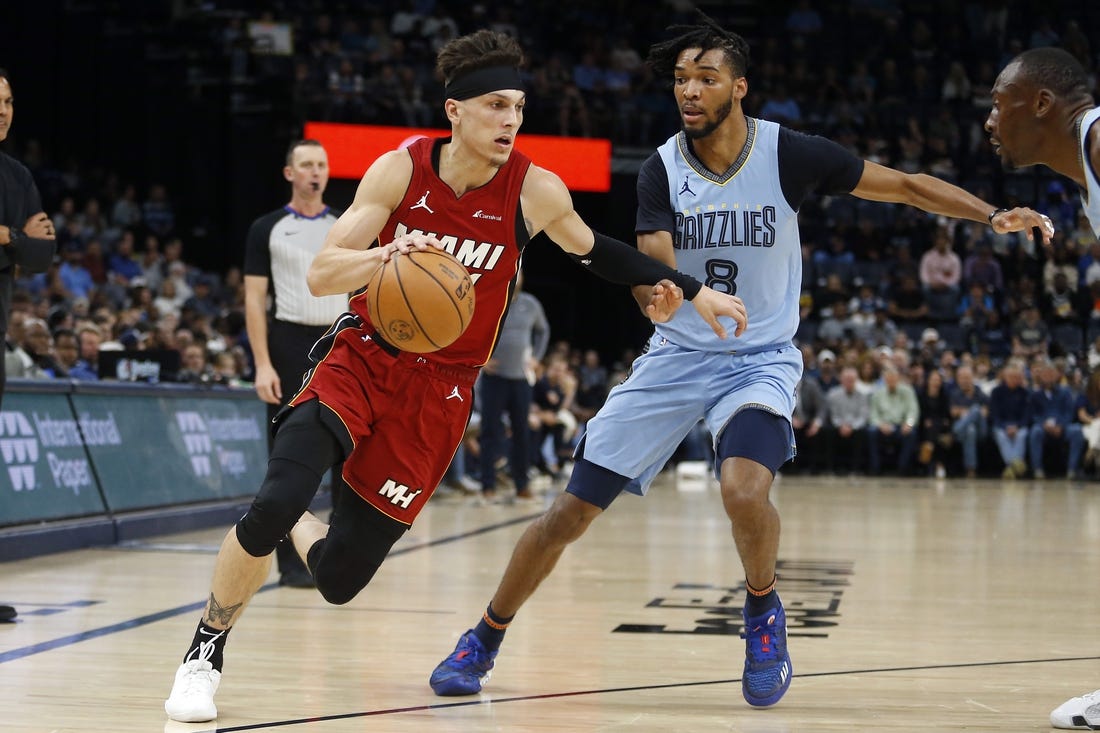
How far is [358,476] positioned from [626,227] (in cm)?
1728

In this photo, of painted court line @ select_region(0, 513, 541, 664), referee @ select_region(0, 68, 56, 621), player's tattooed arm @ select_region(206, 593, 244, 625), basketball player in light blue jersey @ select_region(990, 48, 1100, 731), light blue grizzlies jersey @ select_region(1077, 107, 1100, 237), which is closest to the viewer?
light blue grizzlies jersey @ select_region(1077, 107, 1100, 237)

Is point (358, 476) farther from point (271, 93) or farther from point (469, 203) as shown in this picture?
point (271, 93)

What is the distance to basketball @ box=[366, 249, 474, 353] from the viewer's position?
3.71m

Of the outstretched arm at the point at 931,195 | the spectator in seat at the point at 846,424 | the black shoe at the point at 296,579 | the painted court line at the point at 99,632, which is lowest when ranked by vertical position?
the spectator in seat at the point at 846,424

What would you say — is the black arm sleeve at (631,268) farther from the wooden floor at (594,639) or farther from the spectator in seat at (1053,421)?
the spectator in seat at (1053,421)

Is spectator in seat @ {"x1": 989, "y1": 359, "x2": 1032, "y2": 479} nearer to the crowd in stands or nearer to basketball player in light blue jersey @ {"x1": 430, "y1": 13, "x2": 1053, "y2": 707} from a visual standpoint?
the crowd in stands

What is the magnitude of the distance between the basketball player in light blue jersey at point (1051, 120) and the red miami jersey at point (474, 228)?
4.56 feet

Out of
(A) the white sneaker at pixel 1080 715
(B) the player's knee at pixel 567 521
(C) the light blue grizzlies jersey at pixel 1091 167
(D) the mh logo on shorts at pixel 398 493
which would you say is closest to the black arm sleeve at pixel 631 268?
(B) the player's knee at pixel 567 521

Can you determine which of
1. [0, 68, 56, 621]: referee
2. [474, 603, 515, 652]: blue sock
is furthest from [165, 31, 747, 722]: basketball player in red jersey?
[0, 68, 56, 621]: referee

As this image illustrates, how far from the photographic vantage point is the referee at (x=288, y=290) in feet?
21.4

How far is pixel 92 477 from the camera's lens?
842 cm

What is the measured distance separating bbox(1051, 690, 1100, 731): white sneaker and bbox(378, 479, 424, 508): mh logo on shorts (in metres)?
1.90

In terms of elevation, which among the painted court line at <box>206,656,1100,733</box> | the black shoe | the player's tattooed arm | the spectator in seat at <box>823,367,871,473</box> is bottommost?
the spectator in seat at <box>823,367,871,473</box>

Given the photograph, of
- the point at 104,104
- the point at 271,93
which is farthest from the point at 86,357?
the point at 104,104
